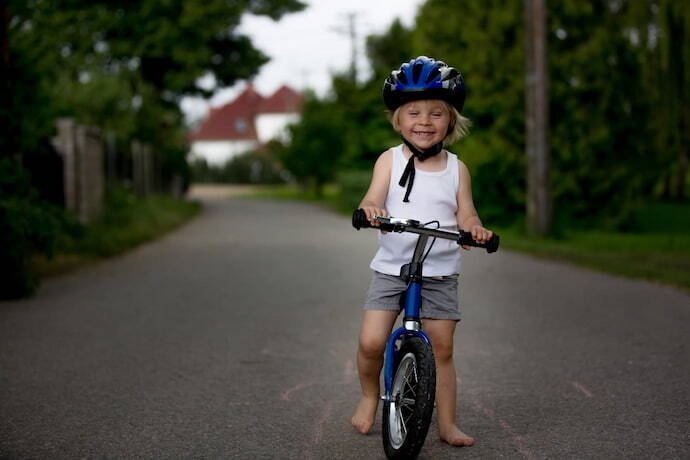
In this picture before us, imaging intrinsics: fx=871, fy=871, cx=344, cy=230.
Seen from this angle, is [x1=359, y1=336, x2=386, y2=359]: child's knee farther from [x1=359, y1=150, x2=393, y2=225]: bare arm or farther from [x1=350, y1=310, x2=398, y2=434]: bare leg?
[x1=359, y1=150, x2=393, y2=225]: bare arm

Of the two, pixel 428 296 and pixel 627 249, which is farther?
pixel 627 249

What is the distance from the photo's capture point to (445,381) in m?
3.90

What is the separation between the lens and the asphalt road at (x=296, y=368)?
3.92 metres

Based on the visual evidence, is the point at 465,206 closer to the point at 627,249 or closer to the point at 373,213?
the point at 373,213

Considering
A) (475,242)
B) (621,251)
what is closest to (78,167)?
(621,251)

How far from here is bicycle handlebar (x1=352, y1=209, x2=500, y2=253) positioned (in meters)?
3.42

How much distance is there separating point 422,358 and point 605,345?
303 cm

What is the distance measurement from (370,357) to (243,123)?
90.4 m

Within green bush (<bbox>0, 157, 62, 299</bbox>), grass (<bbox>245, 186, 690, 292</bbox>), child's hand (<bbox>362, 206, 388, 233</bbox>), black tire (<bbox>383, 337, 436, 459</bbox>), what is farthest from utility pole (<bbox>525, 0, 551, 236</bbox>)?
child's hand (<bbox>362, 206, 388, 233</bbox>)

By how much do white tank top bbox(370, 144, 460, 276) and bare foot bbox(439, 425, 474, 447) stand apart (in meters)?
0.70

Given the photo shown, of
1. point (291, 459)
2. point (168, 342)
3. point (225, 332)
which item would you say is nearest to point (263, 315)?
point (225, 332)

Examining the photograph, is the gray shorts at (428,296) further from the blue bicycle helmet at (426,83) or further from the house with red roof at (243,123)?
the house with red roof at (243,123)

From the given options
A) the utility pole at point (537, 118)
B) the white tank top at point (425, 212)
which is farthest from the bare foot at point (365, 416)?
the utility pole at point (537, 118)

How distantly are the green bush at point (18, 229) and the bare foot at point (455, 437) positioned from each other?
5.64 meters
